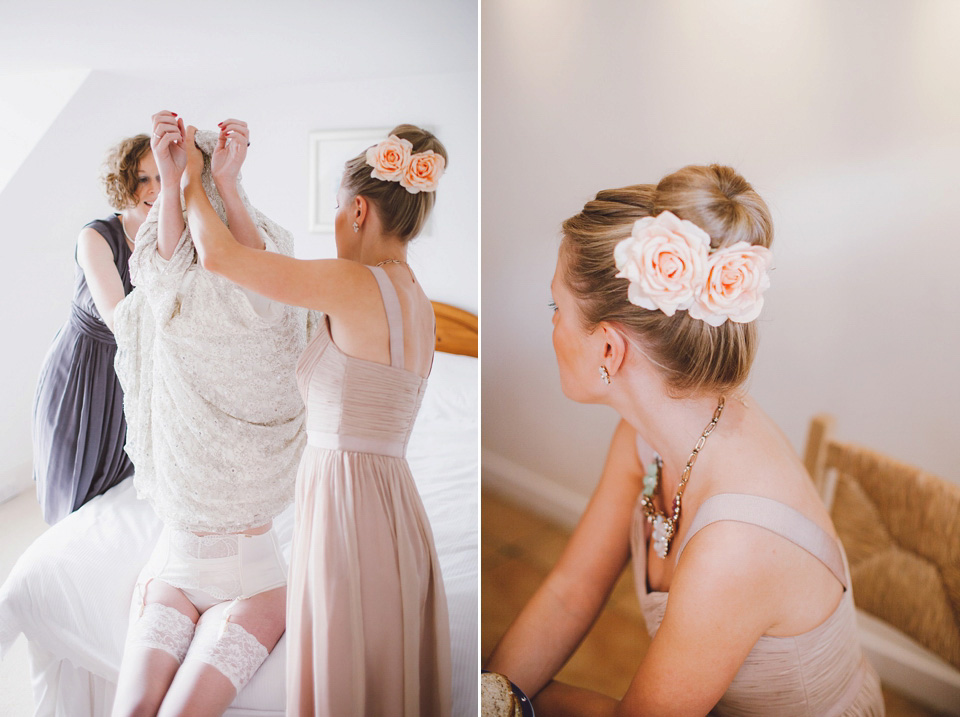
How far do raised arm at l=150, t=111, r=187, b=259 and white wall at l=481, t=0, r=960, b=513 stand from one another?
0.71 metres

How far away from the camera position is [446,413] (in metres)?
1.28

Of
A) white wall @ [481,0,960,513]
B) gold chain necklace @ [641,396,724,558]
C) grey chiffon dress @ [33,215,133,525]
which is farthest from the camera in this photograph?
grey chiffon dress @ [33,215,133,525]

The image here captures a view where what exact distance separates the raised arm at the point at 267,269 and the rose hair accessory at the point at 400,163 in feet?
0.60

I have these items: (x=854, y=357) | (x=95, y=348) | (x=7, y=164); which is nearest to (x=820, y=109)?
(x=854, y=357)

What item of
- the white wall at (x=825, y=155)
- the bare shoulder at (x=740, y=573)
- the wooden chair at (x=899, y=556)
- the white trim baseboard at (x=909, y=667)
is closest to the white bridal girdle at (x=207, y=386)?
the white wall at (x=825, y=155)

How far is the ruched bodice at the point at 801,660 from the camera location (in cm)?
108

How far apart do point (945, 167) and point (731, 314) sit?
393mm

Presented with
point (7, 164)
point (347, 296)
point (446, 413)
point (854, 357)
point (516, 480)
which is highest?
point (7, 164)

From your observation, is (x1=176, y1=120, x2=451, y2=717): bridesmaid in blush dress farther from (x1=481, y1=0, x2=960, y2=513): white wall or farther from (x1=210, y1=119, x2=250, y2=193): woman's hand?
(x1=481, y1=0, x2=960, y2=513): white wall

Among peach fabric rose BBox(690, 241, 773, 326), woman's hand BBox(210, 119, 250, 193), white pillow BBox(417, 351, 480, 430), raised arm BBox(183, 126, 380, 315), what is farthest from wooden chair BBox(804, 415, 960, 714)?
woman's hand BBox(210, 119, 250, 193)

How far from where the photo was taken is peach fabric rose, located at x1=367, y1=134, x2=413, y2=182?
3.93 feet

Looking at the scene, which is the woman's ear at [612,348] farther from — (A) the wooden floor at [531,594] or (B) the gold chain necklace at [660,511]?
(A) the wooden floor at [531,594]

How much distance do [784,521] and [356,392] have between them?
756 mm

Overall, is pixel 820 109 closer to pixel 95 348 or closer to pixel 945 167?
pixel 945 167
